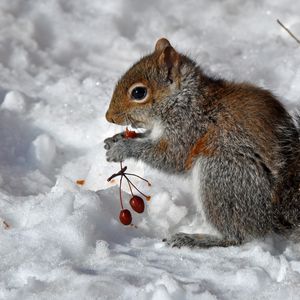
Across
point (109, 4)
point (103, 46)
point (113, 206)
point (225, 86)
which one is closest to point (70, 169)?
point (113, 206)

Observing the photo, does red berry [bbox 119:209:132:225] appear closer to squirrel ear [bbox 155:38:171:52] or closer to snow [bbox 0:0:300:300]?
snow [bbox 0:0:300:300]

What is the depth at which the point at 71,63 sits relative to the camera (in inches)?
194

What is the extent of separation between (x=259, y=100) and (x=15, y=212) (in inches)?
52.2

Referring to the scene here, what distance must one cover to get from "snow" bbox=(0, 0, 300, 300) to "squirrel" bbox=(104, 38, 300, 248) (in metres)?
0.15

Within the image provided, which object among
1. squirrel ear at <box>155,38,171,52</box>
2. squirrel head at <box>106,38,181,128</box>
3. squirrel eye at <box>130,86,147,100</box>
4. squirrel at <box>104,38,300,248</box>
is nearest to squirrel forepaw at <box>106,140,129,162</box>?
squirrel at <box>104,38,300,248</box>

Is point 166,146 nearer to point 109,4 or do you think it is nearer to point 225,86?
point 225,86

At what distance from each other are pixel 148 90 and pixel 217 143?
1.58ft

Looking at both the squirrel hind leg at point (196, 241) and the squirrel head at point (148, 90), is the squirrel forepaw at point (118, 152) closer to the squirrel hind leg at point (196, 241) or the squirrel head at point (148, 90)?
the squirrel head at point (148, 90)

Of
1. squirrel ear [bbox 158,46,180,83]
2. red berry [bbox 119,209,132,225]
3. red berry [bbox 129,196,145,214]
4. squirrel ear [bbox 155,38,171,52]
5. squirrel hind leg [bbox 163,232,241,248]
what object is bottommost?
squirrel hind leg [bbox 163,232,241,248]

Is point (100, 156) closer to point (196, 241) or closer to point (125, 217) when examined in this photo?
point (125, 217)

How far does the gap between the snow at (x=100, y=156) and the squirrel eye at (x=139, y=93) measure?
1.66 ft

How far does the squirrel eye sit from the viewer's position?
3.43 metres

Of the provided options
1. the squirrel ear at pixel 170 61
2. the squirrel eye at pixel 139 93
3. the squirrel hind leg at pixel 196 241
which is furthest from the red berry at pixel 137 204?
the squirrel ear at pixel 170 61

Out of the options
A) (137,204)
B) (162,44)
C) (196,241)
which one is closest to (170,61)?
(162,44)
